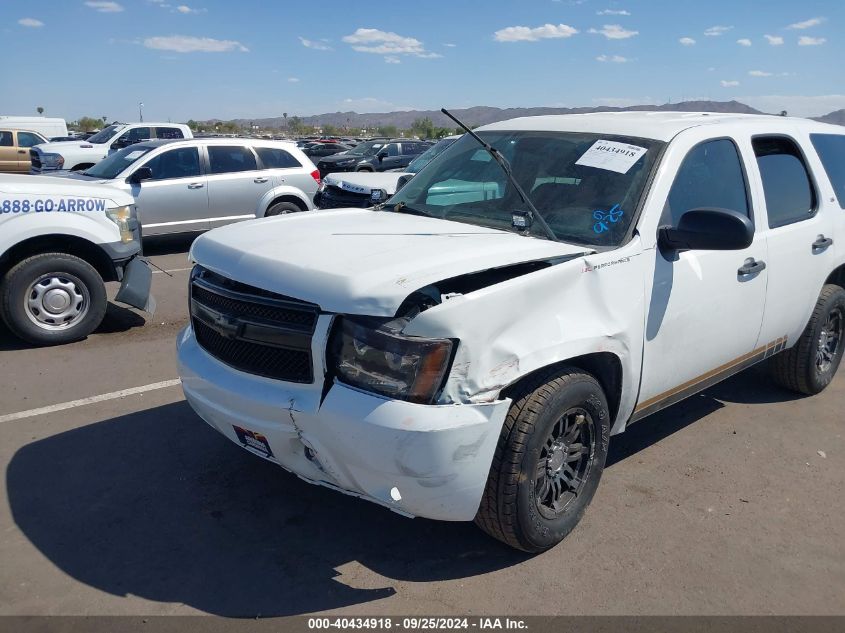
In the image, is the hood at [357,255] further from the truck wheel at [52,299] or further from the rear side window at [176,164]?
the rear side window at [176,164]

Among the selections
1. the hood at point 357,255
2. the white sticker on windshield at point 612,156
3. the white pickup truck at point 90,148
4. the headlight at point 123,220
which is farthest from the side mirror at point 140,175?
the white sticker on windshield at point 612,156

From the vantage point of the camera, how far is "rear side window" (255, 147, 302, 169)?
39.0 feet

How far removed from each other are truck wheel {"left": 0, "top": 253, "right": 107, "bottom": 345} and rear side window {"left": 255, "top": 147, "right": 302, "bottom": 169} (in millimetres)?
5793

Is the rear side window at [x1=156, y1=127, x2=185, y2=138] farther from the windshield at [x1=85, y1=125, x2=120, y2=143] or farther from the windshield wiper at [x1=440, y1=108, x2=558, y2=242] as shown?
the windshield wiper at [x1=440, y1=108, x2=558, y2=242]

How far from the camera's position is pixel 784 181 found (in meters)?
4.64

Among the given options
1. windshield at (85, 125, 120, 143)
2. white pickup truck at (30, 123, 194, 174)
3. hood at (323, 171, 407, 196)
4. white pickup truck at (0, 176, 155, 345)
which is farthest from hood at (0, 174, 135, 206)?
windshield at (85, 125, 120, 143)

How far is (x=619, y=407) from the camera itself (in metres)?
3.60

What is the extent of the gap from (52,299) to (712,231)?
533cm

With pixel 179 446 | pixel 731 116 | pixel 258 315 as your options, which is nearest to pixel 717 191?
pixel 731 116

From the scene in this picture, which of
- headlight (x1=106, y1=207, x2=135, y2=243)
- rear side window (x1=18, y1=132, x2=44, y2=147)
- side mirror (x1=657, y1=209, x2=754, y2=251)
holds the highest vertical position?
side mirror (x1=657, y1=209, x2=754, y2=251)

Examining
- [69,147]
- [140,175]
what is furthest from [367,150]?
[140,175]

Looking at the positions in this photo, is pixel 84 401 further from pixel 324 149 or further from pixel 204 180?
pixel 324 149

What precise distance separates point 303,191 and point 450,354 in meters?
9.81

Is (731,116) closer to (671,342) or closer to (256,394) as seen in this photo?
(671,342)
